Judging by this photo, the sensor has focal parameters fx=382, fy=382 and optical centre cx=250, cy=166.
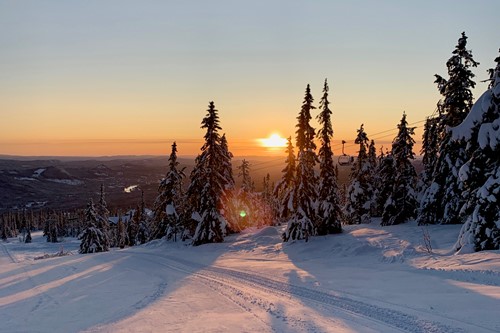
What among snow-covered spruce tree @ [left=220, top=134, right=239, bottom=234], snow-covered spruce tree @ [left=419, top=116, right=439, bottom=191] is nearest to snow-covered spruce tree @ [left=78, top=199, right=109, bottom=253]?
snow-covered spruce tree @ [left=220, top=134, right=239, bottom=234]

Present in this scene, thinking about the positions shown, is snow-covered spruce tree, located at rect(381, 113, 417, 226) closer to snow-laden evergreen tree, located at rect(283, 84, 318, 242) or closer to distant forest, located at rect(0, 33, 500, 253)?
distant forest, located at rect(0, 33, 500, 253)

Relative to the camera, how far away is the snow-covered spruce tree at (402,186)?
36000 mm

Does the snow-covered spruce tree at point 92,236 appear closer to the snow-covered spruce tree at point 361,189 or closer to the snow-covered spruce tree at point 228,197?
the snow-covered spruce tree at point 228,197

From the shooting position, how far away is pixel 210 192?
115ft

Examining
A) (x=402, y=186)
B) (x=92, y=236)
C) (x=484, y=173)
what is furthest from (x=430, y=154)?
(x=92, y=236)

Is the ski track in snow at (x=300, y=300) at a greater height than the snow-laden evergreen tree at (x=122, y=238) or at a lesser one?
greater

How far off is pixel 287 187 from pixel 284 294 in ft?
70.6

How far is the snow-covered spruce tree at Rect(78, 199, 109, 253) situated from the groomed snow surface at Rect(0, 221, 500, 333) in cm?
2958

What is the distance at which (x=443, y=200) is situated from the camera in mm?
28266

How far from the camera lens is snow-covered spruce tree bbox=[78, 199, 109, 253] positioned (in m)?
54.2

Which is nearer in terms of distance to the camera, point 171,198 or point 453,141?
point 453,141

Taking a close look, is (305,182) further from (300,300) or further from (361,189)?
(300,300)

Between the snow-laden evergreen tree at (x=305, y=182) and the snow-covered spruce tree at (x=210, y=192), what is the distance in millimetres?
7258

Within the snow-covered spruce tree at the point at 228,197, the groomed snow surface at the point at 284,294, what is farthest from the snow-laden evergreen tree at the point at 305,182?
the snow-covered spruce tree at the point at 228,197
